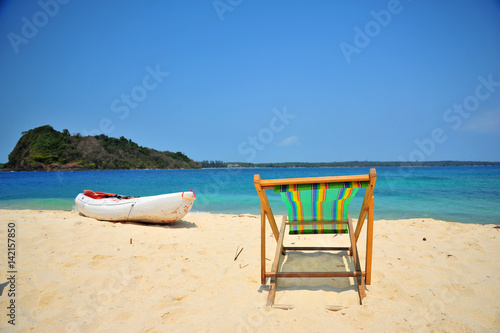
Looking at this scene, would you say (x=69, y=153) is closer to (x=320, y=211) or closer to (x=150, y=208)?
(x=150, y=208)

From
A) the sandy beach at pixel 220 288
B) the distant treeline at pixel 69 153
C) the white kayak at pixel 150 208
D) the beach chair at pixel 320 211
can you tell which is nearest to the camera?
the sandy beach at pixel 220 288

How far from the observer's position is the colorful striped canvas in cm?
251

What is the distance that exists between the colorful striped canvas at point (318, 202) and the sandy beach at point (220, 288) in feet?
1.64

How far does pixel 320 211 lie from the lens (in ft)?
10.9

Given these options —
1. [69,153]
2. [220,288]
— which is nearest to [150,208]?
[220,288]

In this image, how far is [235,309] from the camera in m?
2.37

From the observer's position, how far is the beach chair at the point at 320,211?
2443 mm

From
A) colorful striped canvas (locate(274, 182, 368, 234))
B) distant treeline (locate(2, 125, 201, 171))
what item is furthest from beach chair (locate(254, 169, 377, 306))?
distant treeline (locate(2, 125, 201, 171))

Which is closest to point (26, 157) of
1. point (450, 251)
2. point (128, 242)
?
point (128, 242)

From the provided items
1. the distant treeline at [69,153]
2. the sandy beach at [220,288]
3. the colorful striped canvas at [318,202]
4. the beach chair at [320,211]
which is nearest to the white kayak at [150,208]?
the sandy beach at [220,288]

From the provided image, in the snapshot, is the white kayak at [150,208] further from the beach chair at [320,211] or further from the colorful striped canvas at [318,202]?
the colorful striped canvas at [318,202]

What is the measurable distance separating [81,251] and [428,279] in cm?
420

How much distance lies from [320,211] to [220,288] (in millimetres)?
1440

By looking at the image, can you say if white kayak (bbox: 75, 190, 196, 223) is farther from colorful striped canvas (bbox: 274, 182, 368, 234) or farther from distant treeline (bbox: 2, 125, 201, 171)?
distant treeline (bbox: 2, 125, 201, 171)
